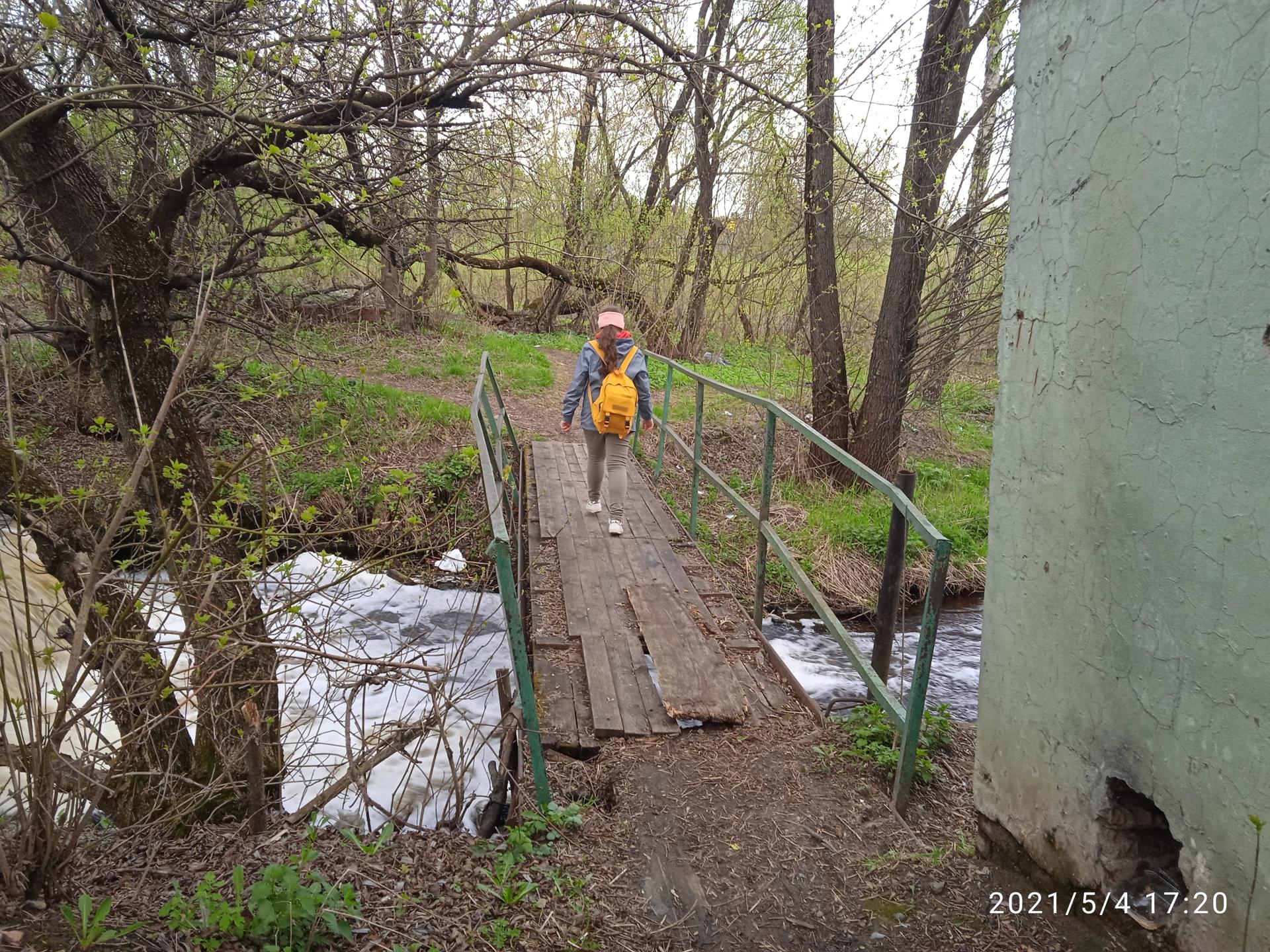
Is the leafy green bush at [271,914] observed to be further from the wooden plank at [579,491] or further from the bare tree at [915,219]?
the bare tree at [915,219]

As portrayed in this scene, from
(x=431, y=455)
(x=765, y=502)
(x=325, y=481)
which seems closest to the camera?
(x=765, y=502)

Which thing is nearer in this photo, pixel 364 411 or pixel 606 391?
pixel 606 391

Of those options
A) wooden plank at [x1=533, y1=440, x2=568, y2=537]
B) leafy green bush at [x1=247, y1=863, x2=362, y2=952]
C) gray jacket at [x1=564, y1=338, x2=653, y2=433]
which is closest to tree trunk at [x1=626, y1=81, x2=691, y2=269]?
wooden plank at [x1=533, y1=440, x2=568, y2=537]

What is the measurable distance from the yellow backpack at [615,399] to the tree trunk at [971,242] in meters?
3.20

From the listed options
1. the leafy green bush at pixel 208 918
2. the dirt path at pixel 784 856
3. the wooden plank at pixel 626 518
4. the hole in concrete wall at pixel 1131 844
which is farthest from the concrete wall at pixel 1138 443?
the wooden plank at pixel 626 518

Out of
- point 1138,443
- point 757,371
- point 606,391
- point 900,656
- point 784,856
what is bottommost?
point 900,656

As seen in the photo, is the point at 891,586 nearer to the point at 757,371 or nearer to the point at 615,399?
the point at 615,399

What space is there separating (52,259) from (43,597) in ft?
10.2

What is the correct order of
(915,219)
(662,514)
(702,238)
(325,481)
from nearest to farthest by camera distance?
(662,514)
(915,219)
(325,481)
(702,238)

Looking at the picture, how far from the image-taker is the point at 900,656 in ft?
18.7

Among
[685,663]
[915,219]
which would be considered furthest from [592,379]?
[915,219]

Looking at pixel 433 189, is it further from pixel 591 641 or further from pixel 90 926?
pixel 90 926

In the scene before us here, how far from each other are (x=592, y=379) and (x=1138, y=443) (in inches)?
143

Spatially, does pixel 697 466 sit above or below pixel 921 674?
above
